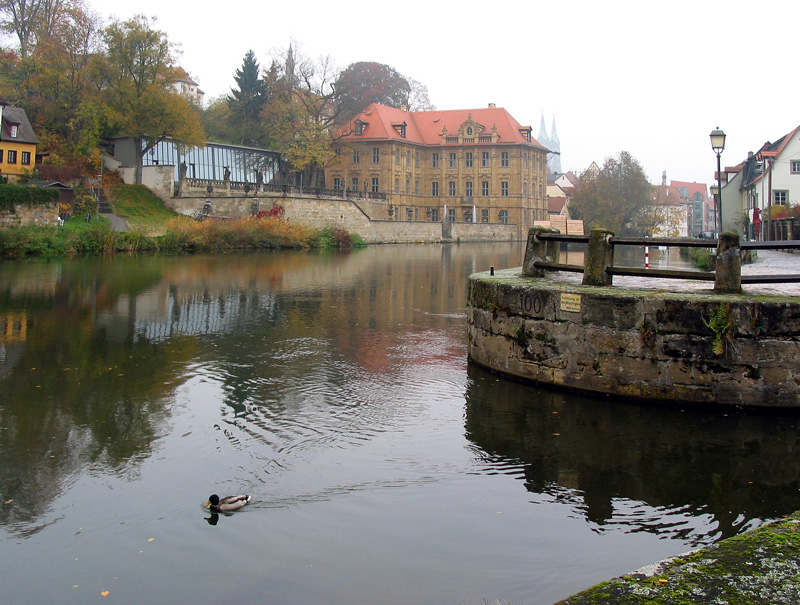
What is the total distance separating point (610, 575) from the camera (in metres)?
5.89

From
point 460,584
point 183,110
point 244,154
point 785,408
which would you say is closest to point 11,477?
point 460,584

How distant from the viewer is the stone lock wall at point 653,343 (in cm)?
→ 970

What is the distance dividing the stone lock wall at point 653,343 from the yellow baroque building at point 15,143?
2061 inches

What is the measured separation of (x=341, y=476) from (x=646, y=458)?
342 centimetres

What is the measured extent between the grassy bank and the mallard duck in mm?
36563

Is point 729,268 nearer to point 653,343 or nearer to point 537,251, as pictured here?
point 653,343

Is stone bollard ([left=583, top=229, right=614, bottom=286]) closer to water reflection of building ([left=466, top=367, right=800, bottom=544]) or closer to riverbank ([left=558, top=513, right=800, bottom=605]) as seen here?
water reflection of building ([left=466, top=367, right=800, bottom=544])

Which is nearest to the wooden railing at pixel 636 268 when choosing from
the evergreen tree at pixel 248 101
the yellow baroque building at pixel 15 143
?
the yellow baroque building at pixel 15 143

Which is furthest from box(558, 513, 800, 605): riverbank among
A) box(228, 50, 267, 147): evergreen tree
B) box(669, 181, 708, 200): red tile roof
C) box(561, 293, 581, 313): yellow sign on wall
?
box(669, 181, 708, 200): red tile roof

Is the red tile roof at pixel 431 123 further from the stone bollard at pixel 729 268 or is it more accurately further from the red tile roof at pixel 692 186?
the red tile roof at pixel 692 186

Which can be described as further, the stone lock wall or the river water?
the stone lock wall

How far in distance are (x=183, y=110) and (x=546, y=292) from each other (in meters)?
56.8

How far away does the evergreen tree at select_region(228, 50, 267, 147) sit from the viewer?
279ft

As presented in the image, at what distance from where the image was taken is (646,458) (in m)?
8.56
